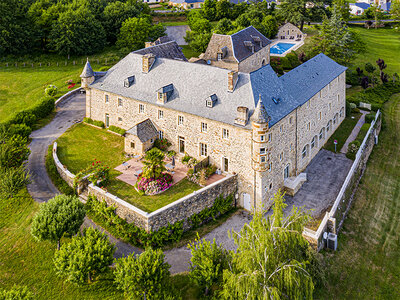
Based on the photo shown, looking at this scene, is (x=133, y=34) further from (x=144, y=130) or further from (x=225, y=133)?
(x=225, y=133)

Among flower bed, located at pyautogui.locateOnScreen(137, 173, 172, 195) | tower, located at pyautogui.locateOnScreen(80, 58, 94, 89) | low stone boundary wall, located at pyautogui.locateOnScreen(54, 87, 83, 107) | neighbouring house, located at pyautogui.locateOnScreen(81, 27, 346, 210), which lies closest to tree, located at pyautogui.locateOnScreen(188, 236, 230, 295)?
neighbouring house, located at pyautogui.locateOnScreen(81, 27, 346, 210)

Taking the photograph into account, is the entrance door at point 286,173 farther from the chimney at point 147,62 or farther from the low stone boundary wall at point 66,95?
the low stone boundary wall at point 66,95

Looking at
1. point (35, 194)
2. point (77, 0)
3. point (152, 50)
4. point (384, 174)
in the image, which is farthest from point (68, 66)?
point (384, 174)

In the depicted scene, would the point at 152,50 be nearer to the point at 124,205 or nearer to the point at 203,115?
the point at 203,115

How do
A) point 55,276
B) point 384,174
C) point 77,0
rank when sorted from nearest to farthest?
1. point 55,276
2. point 384,174
3. point 77,0

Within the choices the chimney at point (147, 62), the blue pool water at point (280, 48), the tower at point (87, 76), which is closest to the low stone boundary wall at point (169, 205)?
the tower at point (87, 76)

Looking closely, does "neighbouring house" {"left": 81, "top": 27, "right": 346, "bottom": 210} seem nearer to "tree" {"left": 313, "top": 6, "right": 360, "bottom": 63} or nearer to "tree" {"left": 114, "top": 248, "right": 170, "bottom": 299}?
"tree" {"left": 114, "top": 248, "right": 170, "bottom": 299}

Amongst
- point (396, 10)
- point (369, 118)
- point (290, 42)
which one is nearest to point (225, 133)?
point (369, 118)
